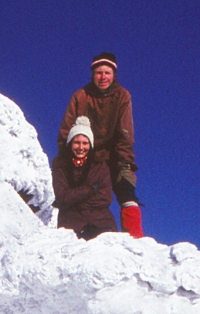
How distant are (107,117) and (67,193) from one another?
52.0 inches

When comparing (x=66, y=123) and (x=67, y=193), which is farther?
(x=66, y=123)

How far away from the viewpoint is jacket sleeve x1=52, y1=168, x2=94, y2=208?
13.4ft

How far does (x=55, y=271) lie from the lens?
1.84m

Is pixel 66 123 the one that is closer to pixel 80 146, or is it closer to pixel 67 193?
pixel 80 146

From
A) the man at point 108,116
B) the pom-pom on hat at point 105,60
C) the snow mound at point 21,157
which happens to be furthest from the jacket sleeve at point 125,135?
the snow mound at point 21,157

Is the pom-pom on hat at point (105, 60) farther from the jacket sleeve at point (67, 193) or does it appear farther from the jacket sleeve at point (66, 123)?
the jacket sleeve at point (67, 193)

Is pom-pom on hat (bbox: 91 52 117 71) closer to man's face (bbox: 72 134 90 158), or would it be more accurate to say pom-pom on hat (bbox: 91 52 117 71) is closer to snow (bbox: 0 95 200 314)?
man's face (bbox: 72 134 90 158)

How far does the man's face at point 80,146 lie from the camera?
14.5ft

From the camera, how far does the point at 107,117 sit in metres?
5.12

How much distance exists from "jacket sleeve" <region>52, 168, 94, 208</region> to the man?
24.5 inches

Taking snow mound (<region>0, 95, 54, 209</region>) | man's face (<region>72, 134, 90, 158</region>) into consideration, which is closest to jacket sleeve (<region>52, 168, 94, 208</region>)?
man's face (<region>72, 134, 90, 158</region>)

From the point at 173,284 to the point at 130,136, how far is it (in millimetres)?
3372

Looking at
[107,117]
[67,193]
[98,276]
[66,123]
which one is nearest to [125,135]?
[107,117]

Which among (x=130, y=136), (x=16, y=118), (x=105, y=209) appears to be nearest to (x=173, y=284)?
(x=16, y=118)
